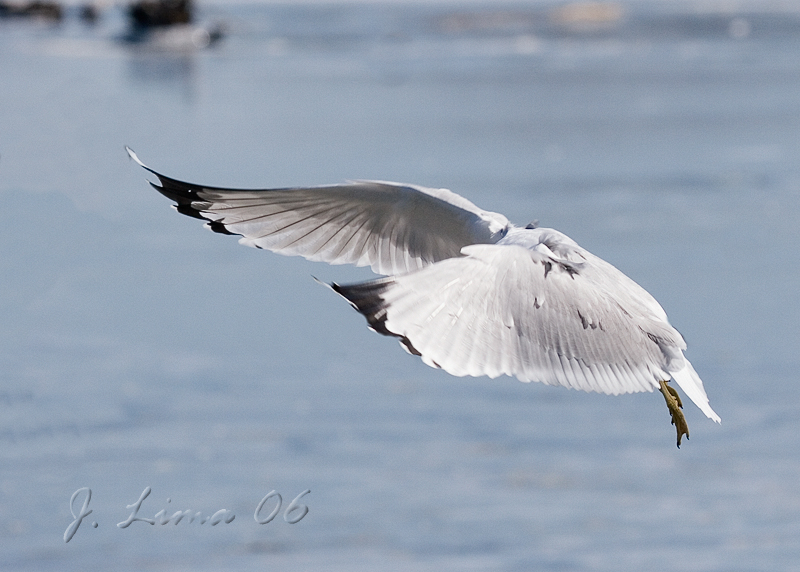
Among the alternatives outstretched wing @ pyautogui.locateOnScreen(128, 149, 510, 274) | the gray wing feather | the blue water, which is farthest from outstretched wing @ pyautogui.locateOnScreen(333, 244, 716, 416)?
the blue water

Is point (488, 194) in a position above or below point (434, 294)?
below

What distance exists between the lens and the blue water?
22.3ft

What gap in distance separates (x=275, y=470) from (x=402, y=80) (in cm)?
1731

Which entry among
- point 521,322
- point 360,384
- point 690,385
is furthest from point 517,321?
point 360,384

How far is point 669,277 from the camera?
388 inches

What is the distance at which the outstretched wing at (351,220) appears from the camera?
423 cm

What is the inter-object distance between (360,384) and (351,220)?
3771 millimetres

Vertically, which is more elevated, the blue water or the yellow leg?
the yellow leg

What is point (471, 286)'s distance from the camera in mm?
3420

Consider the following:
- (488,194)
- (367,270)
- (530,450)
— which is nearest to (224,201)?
(530,450)

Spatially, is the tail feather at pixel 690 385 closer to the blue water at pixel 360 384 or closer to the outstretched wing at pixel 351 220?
the outstretched wing at pixel 351 220

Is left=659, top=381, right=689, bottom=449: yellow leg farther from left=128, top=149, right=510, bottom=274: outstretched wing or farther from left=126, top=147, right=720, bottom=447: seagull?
left=128, top=149, right=510, bottom=274: outstretched wing

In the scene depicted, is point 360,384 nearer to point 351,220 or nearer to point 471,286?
point 351,220

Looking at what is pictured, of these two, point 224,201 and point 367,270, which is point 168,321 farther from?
point 224,201
